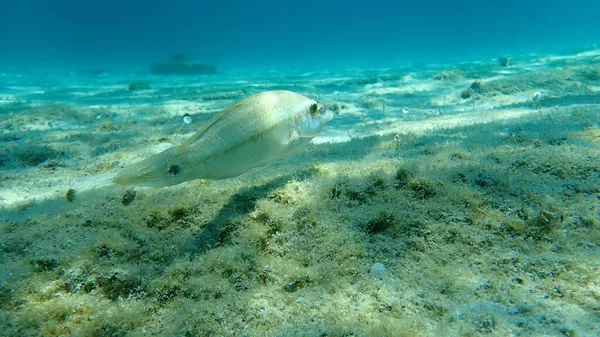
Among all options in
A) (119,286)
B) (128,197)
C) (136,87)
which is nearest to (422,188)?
(119,286)

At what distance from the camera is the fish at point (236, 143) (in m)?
2.43

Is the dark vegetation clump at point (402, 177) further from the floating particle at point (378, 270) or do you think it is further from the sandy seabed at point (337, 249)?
the floating particle at point (378, 270)

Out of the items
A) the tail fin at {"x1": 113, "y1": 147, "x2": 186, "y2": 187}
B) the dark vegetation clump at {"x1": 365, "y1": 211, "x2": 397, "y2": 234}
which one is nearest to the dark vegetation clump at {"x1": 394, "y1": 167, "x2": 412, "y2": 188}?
the dark vegetation clump at {"x1": 365, "y1": 211, "x2": 397, "y2": 234}

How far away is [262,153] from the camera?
274cm

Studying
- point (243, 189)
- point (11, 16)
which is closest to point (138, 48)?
point (11, 16)

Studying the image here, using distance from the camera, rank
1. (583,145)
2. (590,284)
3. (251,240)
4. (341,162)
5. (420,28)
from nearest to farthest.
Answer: (590,284), (251,240), (583,145), (341,162), (420,28)

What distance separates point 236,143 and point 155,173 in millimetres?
663

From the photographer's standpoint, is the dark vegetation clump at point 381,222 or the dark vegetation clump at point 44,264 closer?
the dark vegetation clump at point 44,264

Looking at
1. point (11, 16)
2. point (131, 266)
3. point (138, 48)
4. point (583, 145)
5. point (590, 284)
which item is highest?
point (11, 16)

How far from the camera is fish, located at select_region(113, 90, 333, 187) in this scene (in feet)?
7.98

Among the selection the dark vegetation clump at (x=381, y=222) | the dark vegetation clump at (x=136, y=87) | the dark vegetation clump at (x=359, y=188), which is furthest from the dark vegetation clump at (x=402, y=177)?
the dark vegetation clump at (x=136, y=87)

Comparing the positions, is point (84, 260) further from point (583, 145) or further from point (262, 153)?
point (583, 145)

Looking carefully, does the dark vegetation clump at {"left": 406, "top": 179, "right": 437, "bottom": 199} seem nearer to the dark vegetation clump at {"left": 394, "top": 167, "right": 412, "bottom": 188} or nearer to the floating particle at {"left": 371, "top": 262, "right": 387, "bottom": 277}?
the dark vegetation clump at {"left": 394, "top": 167, "right": 412, "bottom": 188}

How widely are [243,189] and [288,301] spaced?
1.48m
